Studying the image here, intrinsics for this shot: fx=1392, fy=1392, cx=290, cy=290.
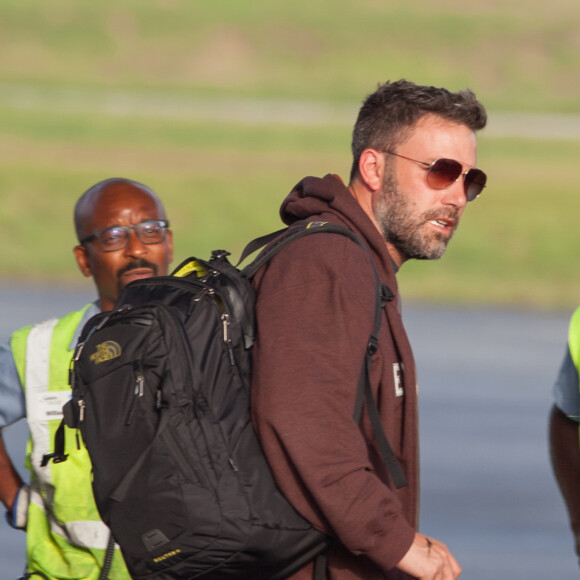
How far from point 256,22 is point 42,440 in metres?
54.9

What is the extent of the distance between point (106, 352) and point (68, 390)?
0.99m

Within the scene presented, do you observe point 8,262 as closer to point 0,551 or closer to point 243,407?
point 0,551

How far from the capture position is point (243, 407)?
2.73 m

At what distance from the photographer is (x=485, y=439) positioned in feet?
30.5

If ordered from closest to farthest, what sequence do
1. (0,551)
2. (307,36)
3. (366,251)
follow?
(366,251) → (0,551) → (307,36)

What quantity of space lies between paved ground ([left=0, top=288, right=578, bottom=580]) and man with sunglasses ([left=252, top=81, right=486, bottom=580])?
11.9 ft

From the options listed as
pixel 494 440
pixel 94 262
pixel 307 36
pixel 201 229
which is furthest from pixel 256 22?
pixel 94 262

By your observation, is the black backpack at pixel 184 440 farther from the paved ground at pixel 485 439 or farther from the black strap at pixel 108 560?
the paved ground at pixel 485 439

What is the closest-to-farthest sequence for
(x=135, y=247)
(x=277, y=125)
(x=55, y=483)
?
(x=55, y=483) → (x=135, y=247) → (x=277, y=125)

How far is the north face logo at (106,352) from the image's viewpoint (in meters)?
2.67

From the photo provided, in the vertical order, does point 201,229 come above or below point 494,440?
above

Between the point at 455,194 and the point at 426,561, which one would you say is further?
the point at 455,194

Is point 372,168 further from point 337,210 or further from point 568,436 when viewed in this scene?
point 568,436

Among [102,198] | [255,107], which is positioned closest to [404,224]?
[102,198]
